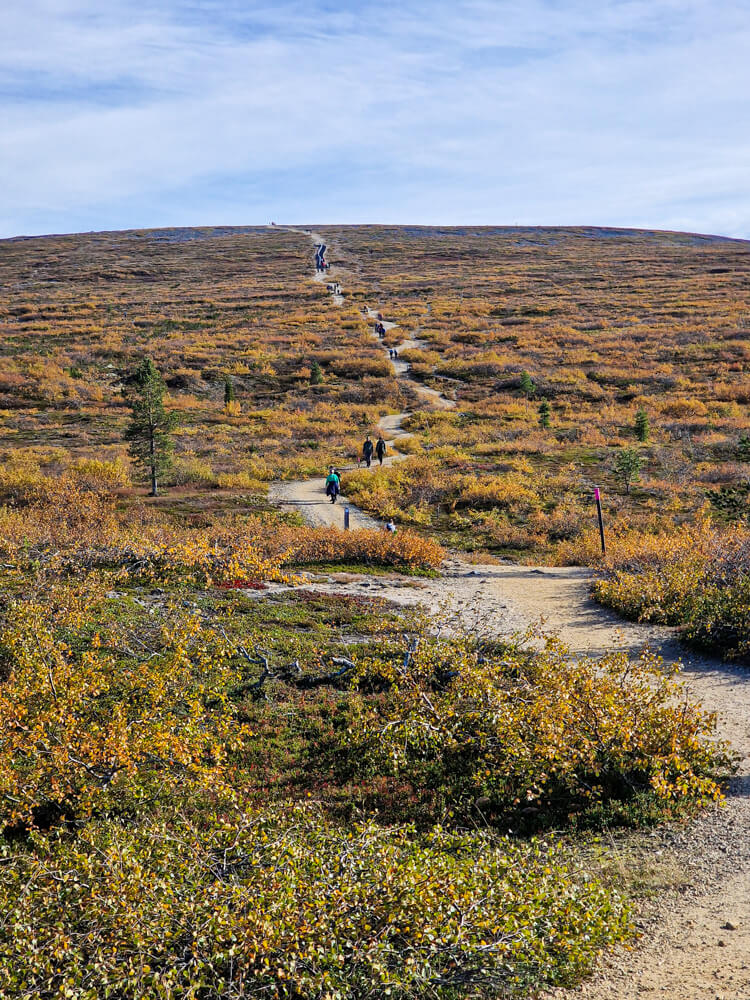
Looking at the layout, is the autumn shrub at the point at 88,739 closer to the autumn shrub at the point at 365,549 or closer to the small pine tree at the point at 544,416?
the autumn shrub at the point at 365,549

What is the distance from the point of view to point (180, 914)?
5129 millimetres

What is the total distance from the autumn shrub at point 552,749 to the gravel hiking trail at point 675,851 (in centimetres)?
42

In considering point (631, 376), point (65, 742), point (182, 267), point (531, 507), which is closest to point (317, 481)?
point (531, 507)

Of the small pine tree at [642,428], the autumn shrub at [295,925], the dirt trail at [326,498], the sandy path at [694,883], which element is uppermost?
the small pine tree at [642,428]

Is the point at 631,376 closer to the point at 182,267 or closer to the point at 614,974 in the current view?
the point at 614,974

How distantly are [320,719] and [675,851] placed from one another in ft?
15.4

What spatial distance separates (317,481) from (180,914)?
21.7m

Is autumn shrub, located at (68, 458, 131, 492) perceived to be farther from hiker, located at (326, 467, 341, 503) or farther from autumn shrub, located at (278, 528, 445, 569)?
autumn shrub, located at (278, 528, 445, 569)

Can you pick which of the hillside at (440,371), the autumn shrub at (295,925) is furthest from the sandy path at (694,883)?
the hillside at (440,371)

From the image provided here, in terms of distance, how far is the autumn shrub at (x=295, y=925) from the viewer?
477 cm

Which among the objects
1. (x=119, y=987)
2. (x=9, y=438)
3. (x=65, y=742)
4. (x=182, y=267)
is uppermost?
(x=182, y=267)

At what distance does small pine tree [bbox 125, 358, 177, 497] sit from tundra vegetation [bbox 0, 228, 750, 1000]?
68 cm

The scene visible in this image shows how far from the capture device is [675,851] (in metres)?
7.07

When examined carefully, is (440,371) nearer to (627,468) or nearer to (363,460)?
(363,460)
